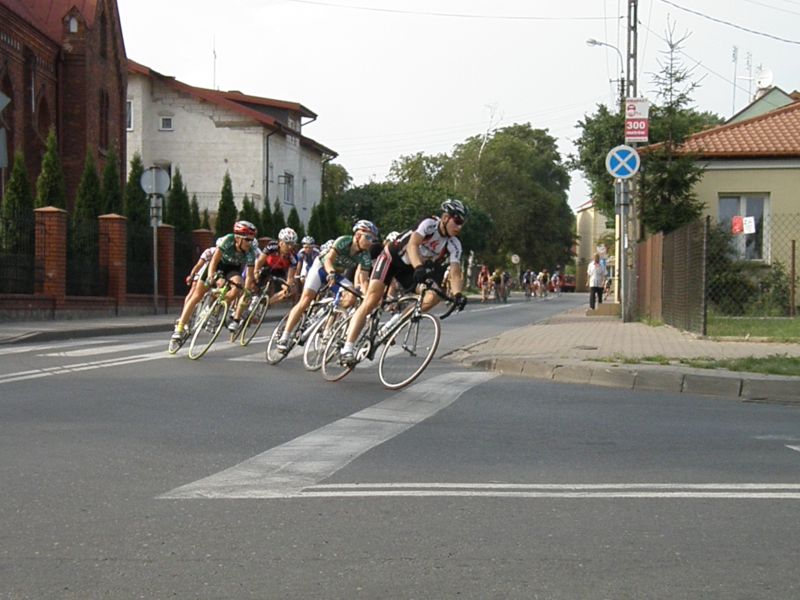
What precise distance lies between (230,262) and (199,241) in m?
22.2

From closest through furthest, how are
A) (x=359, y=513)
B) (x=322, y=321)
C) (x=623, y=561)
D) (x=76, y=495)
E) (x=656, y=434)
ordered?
(x=623, y=561) < (x=359, y=513) < (x=76, y=495) < (x=656, y=434) < (x=322, y=321)

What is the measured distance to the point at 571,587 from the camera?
4.43 metres

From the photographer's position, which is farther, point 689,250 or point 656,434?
point 689,250

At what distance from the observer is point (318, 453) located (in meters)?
7.38

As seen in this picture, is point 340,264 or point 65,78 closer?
point 340,264

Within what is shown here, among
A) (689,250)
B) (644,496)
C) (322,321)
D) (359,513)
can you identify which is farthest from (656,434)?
(689,250)

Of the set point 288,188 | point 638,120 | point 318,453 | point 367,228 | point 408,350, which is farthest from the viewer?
point 288,188

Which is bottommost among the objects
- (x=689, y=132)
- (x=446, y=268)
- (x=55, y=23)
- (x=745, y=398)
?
(x=745, y=398)

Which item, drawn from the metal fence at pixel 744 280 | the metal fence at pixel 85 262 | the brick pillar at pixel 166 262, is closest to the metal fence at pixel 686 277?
the metal fence at pixel 744 280

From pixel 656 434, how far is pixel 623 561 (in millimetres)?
3718

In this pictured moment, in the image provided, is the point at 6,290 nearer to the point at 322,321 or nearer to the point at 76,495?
the point at 322,321

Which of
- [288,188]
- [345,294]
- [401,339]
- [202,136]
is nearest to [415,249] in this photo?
[401,339]

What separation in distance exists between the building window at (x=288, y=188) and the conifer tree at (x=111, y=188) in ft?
92.3

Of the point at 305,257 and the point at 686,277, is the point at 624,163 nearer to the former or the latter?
the point at 686,277
